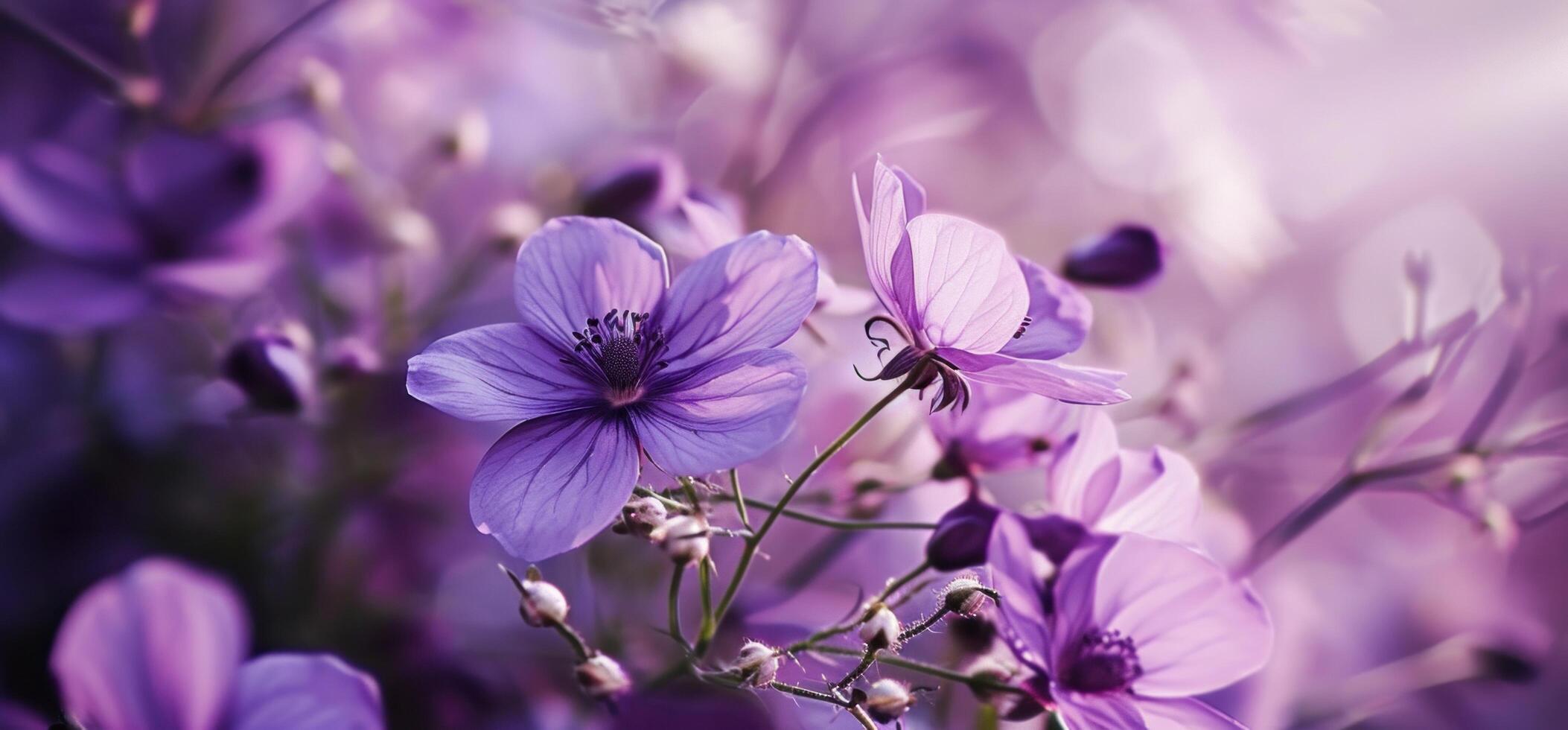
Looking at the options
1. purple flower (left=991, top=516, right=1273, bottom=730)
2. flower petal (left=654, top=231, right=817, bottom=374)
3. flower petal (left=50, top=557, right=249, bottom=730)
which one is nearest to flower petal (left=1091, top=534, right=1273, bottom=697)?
purple flower (left=991, top=516, right=1273, bottom=730)

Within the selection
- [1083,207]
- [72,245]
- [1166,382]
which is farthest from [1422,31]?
[72,245]

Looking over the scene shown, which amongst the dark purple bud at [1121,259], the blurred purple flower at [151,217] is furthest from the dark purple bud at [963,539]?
the blurred purple flower at [151,217]

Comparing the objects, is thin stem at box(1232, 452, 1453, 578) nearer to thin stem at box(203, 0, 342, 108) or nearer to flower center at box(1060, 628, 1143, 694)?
flower center at box(1060, 628, 1143, 694)

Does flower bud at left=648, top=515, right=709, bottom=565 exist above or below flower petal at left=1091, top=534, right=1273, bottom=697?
below

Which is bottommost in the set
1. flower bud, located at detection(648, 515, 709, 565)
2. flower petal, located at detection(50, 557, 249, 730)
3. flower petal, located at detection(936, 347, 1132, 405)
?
flower petal, located at detection(50, 557, 249, 730)

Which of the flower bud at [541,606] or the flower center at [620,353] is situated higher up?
the flower center at [620,353]

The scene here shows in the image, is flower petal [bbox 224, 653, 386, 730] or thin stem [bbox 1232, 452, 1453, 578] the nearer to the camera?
flower petal [bbox 224, 653, 386, 730]

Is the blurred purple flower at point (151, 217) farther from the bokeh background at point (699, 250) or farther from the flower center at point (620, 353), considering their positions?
the flower center at point (620, 353)
